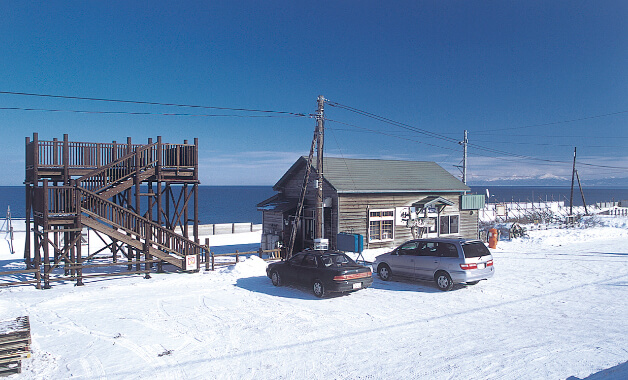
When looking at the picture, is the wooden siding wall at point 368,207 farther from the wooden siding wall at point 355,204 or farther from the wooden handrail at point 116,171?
the wooden handrail at point 116,171

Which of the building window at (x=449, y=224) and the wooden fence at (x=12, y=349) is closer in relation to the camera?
the wooden fence at (x=12, y=349)

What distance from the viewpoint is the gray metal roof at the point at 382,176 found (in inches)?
940

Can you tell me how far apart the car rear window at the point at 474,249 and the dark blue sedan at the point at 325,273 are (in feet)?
10.6

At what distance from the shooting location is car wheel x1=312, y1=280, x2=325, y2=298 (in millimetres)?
13529

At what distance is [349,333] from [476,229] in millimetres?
21100

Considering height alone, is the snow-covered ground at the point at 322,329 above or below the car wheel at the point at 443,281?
below

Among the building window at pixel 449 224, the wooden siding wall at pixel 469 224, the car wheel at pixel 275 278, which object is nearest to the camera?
the car wheel at pixel 275 278

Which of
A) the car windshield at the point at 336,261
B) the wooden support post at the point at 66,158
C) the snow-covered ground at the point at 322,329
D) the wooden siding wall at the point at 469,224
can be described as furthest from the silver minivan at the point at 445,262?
the wooden siding wall at the point at 469,224

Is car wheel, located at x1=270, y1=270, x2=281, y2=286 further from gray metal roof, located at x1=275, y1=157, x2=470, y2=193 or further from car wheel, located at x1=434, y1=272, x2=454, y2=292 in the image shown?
gray metal roof, located at x1=275, y1=157, x2=470, y2=193

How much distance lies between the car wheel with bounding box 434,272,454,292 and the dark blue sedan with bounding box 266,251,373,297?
2.39m

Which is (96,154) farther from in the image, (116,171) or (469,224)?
(469,224)

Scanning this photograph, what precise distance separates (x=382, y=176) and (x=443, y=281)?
12.2 m

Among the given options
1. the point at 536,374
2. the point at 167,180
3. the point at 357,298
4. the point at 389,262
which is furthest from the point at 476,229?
the point at 536,374

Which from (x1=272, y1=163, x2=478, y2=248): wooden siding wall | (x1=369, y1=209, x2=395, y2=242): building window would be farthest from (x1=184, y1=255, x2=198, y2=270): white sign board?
(x1=369, y1=209, x2=395, y2=242): building window
